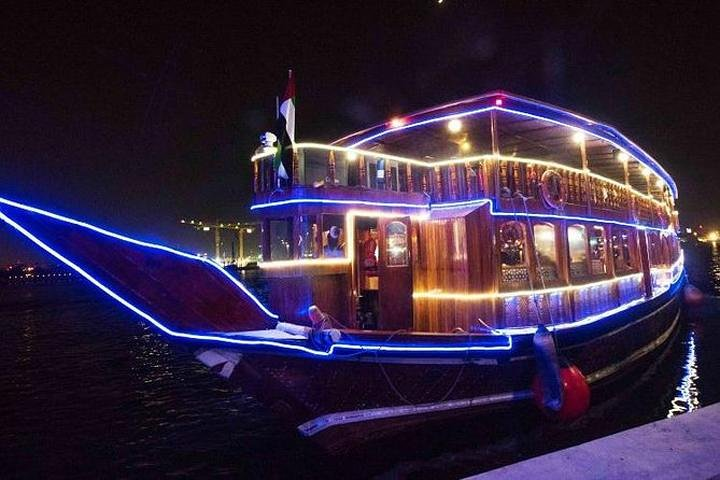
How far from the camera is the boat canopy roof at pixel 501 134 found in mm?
8688

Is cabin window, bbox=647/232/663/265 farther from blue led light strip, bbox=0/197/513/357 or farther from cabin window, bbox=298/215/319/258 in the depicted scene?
cabin window, bbox=298/215/319/258

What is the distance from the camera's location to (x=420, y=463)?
7168 millimetres

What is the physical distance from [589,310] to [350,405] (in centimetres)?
669

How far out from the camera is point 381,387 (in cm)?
682

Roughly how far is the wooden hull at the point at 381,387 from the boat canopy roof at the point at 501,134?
4.23m

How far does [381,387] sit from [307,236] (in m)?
2.78

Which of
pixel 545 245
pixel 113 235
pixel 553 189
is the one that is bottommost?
pixel 113 235

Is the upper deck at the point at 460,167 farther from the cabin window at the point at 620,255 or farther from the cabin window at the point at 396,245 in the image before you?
the cabin window at the point at 620,255

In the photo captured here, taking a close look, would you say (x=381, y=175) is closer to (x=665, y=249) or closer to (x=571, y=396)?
(x=571, y=396)

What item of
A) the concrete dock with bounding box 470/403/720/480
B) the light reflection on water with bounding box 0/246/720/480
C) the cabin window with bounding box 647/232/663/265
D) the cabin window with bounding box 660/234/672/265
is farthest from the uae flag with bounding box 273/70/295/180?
the cabin window with bounding box 660/234/672/265

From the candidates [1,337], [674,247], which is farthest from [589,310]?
[1,337]

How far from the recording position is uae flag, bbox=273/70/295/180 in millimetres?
6895

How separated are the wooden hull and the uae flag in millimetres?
3000

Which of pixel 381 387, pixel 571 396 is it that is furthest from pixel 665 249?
pixel 381 387
